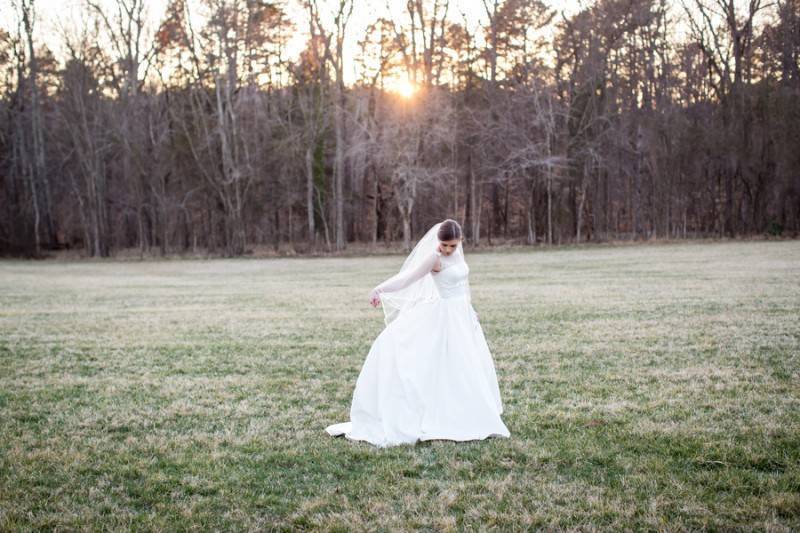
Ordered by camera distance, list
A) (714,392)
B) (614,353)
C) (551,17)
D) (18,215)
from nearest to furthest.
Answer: (714,392)
(614,353)
(551,17)
(18,215)

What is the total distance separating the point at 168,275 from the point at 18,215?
2132cm

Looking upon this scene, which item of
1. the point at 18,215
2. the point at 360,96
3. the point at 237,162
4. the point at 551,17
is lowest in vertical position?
the point at 18,215

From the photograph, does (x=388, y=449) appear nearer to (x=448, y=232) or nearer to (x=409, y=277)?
(x=409, y=277)

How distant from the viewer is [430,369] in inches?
246

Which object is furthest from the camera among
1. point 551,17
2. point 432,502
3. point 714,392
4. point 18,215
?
point 18,215

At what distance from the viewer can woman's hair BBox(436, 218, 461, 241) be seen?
253 inches

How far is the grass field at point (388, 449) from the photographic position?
4551mm

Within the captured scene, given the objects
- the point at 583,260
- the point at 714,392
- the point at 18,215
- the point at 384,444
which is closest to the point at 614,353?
the point at 714,392

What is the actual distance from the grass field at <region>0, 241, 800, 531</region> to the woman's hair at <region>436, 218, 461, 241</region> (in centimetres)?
185

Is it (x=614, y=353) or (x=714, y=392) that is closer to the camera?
(x=714, y=392)

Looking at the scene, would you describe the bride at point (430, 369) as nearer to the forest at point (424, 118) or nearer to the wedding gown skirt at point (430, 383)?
the wedding gown skirt at point (430, 383)

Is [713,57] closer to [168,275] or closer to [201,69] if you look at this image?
[201,69]

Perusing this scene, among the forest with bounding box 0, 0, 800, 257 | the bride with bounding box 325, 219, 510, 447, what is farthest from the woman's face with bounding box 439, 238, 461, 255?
the forest with bounding box 0, 0, 800, 257

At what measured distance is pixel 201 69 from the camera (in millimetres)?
42469
